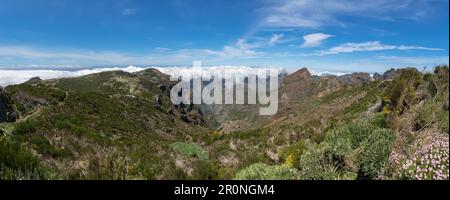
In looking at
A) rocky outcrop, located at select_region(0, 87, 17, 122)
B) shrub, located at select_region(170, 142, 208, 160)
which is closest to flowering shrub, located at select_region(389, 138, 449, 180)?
shrub, located at select_region(170, 142, 208, 160)

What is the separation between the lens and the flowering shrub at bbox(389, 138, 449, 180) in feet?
15.7

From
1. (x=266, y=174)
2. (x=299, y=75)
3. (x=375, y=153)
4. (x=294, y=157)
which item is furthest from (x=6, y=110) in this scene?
(x=299, y=75)

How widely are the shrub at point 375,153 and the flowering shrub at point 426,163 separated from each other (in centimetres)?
30

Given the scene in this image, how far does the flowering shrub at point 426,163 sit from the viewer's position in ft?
15.7

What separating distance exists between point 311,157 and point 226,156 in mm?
6963

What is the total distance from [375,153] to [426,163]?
3.50 feet

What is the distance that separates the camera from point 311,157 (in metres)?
6.48

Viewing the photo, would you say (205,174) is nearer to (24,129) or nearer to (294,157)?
(294,157)

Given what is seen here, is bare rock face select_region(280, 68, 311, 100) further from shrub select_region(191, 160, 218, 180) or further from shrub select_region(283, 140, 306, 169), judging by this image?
shrub select_region(191, 160, 218, 180)

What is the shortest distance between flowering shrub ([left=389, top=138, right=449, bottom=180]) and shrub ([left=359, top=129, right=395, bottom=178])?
0.98ft

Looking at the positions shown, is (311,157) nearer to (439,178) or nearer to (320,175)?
(320,175)

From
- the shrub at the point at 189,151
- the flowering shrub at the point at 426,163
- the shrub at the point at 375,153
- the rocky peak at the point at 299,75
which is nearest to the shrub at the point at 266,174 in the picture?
the shrub at the point at 375,153

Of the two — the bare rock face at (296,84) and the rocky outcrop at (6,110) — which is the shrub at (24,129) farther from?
the bare rock face at (296,84)
